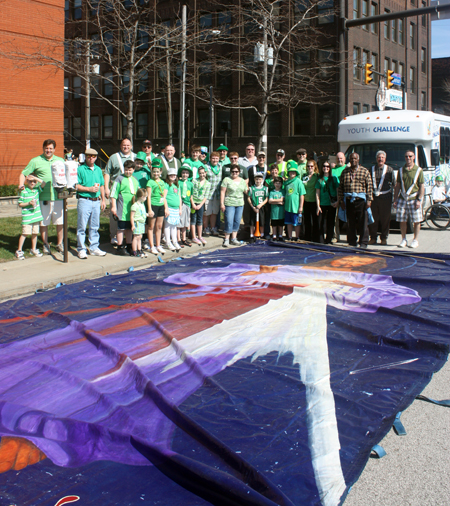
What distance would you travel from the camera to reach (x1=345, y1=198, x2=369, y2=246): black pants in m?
12.1

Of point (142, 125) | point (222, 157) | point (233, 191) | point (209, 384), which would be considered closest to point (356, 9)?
point (142, 125)

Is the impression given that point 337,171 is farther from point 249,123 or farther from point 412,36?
point 412,36

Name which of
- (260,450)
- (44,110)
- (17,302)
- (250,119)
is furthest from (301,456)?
(250,119)

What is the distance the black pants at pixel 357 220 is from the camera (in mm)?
12094

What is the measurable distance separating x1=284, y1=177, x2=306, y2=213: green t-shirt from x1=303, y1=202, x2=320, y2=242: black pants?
49 centimetres

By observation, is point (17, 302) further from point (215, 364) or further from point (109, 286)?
point (215, 364)

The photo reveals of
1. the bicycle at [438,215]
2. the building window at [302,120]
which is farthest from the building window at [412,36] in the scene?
the bicycle at [438,215]

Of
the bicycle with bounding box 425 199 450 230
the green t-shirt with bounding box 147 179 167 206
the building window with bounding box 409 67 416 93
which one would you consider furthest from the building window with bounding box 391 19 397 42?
the green t-shirt with bounding box 147 179 167 206

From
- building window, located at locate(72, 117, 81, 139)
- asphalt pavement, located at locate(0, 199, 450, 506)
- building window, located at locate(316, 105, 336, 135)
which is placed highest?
building window, located at locate(72, 117, 81, 139)

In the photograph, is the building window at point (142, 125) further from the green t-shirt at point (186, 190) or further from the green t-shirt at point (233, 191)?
the green t-shirt at point (186, 190)

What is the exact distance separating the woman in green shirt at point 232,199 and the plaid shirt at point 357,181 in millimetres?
2178

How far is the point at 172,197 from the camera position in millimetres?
11195

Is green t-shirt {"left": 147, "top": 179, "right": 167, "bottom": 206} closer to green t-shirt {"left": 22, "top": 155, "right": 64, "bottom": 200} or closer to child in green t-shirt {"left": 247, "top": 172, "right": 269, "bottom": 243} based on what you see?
green t-shirt {"left": 22, "top": 155, "right": 64, "bottom": 200}

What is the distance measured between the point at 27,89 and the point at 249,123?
26877mm
